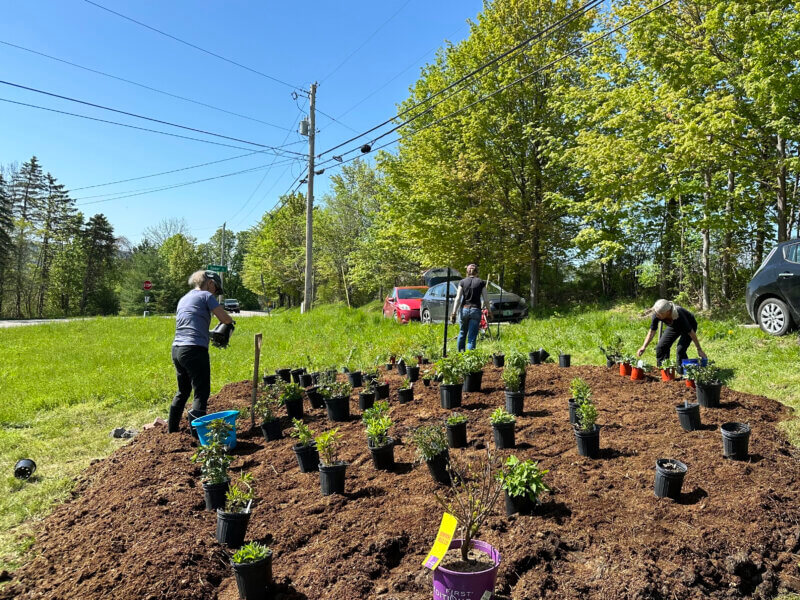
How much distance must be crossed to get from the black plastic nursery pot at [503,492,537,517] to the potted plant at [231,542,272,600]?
56.5 inches

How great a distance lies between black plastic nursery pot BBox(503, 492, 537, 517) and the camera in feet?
9.82

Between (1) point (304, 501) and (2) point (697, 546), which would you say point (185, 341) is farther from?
(2) point (697, 546)

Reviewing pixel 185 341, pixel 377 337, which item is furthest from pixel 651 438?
pixel 377 337

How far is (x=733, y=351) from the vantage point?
25.0 ft

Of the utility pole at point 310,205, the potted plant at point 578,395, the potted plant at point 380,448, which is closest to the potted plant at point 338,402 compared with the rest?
the potted plant at point 380,448

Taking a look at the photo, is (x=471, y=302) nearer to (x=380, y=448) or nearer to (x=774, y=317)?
(x=380, y=448)

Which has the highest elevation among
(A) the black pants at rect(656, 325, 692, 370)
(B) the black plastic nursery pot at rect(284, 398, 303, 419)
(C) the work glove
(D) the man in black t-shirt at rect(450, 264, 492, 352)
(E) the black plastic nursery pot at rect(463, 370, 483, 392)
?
(D) the man in black t-shirt at rect(450, 264, 492, 352)

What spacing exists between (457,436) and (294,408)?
7.54ft

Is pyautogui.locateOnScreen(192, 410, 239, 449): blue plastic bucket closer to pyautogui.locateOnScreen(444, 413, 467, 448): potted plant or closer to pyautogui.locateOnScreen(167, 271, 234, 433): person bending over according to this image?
pyautogui.locateOnScreen(167, 271, 234, 433): person bending over

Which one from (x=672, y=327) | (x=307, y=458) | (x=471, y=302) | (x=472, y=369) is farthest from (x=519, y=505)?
(x=471, y=302)

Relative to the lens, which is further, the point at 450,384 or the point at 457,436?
the point at 450,384

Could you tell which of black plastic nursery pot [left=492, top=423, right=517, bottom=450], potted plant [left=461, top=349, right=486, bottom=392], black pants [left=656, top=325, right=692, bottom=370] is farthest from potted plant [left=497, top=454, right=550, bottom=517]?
black pants [left=656, top=325, right=692, bottom=370]

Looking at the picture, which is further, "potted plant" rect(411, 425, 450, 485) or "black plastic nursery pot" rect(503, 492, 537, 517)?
"potted plant" rect(411, 425, 450, 485)

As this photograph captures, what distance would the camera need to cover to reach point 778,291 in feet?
25.7
